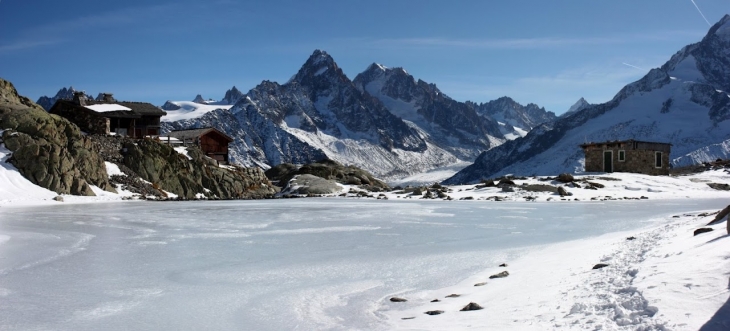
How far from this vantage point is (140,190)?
1695 inches

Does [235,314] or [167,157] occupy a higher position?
[167,157]

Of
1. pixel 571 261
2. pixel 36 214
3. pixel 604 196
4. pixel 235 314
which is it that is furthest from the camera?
pixel 604 196

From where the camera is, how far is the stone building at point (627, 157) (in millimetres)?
60250

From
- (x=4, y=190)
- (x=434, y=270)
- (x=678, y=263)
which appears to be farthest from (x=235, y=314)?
(x=4, y=190)

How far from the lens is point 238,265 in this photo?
498 inches

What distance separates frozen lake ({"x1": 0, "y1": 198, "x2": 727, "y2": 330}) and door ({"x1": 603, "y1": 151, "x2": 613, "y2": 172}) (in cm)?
3986

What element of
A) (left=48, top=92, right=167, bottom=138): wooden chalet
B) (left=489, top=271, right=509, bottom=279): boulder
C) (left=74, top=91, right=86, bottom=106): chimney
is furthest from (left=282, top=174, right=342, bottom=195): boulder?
(left=489, top=271, right=509, bottom=279): boulder

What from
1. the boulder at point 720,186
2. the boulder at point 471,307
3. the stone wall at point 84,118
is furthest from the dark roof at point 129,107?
the boulder at point 720,186

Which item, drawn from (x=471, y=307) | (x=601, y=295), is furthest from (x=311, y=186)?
(x=601, y=295)

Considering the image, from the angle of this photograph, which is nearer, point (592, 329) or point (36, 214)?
point (592, 329)

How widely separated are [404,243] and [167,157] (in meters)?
38.5

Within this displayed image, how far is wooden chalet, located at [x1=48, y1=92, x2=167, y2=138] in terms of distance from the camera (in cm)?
5316

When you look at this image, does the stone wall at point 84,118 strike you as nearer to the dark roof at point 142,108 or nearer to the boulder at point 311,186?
the dark roof at point 142,108

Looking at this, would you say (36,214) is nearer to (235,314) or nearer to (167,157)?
(235,314)
